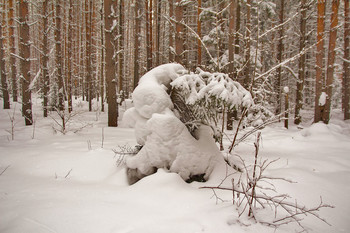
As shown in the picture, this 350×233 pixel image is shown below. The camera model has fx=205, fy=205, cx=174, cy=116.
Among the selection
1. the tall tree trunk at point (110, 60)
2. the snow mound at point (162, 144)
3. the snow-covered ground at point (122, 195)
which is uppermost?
the tall tree trunk at point (110, 60)

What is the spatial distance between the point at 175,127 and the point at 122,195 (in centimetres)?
134

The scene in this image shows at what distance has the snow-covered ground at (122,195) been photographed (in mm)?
2248

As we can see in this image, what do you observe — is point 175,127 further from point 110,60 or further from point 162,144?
point 110,60

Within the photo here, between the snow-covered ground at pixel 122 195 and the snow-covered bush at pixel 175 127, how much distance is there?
224mm

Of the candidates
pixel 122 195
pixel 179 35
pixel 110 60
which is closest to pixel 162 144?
pixel 122 195

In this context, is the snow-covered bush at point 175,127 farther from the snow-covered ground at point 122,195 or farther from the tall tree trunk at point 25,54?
the tall tree trunk at point 25,54

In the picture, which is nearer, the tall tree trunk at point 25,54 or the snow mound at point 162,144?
the snow mound at point 162,144

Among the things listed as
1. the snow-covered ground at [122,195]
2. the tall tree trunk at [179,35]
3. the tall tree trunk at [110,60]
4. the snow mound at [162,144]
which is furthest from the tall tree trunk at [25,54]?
the snow mound at [162,144]

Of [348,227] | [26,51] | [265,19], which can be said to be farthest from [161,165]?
[265,19]

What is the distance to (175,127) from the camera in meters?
3.50

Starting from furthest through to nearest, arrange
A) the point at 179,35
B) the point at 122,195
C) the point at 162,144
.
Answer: the point at 179,35
the point at 162,144
the point at 122,195

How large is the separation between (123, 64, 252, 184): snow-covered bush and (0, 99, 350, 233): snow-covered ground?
224 millimetres

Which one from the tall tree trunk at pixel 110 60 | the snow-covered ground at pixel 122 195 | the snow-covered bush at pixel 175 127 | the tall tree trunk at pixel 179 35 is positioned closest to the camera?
the snow-covered ground at pixel 122 195

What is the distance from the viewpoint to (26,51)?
8.91m
